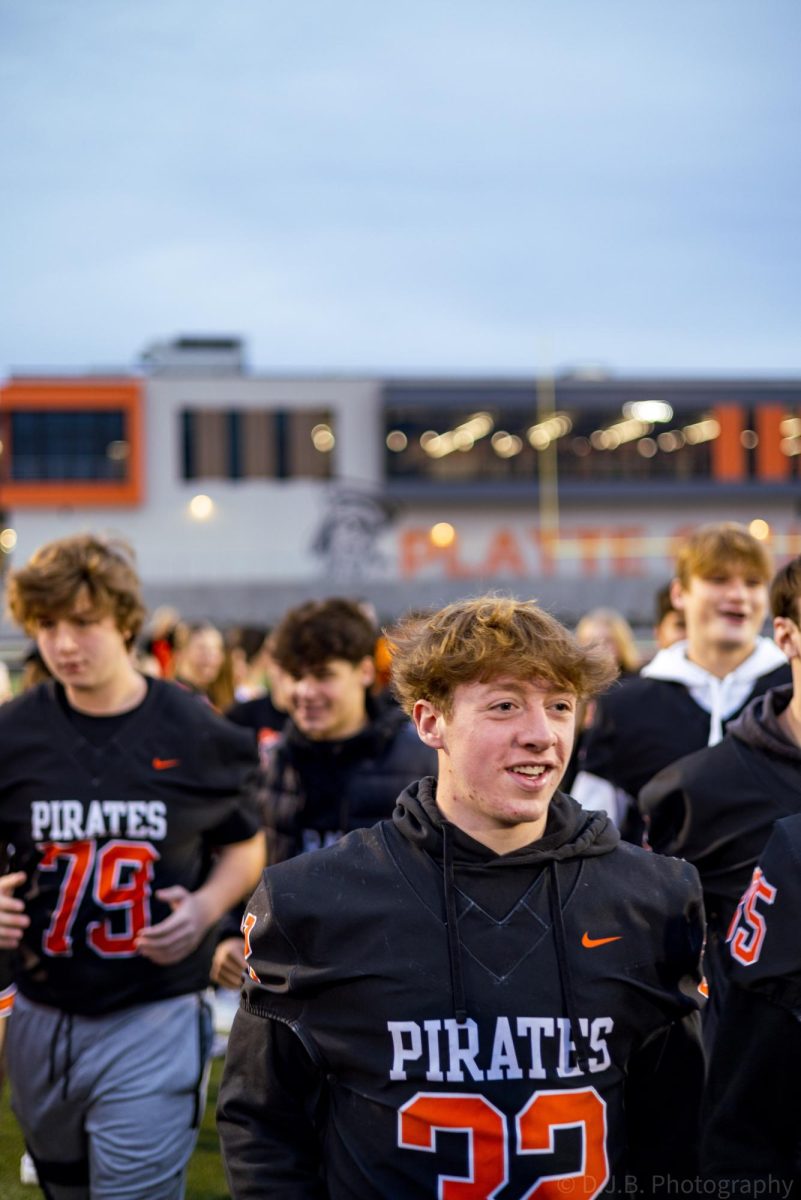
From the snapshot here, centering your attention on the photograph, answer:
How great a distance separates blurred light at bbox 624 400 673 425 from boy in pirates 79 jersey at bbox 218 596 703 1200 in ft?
147

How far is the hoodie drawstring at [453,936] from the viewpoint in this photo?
7.02 feet

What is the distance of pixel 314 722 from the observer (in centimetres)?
455

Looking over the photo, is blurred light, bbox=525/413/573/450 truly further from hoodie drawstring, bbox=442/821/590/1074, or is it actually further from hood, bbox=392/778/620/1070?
hoodie drawstring, bbox=442/821/590/1074

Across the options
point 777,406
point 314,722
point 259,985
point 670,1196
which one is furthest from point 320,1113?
point 777,406

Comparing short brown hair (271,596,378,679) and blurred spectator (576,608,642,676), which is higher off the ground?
short brown hair (271,596,378,679)

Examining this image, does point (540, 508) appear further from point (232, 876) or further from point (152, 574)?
point (232, 876)

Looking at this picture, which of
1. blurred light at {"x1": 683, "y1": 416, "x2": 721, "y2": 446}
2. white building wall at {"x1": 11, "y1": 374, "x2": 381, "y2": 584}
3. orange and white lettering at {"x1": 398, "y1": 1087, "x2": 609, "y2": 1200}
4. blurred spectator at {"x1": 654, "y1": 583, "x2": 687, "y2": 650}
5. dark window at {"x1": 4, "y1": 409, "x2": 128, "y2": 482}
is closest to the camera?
orange and white lettering at {"x1": 398, "y1": 1087, "x2": 609, "y2": 1200}

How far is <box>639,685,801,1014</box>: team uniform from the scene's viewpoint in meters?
3.13

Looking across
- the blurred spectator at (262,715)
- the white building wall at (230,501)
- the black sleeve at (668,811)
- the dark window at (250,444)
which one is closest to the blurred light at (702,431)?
the white building wall at (230,501)

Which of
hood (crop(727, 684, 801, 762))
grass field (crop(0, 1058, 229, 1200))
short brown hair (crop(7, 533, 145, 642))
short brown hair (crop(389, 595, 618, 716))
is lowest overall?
grass field (crop(0, 1058, 229, 1200))

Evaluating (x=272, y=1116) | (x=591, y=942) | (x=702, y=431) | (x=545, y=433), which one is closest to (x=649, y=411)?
(x=702, y=431)

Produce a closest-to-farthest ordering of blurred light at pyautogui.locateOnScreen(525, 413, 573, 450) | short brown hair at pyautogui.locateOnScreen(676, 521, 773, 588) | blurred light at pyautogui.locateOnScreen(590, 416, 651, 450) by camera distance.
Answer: short brown hair at pyautogui.locateOnScreen(676, 521, 773, 588)
blurred light at pyautogui.locateOnScreen(525, 413, 573, 450)
blurred light at pyautogui.locateOnScreen(590, 416, 651, 450)

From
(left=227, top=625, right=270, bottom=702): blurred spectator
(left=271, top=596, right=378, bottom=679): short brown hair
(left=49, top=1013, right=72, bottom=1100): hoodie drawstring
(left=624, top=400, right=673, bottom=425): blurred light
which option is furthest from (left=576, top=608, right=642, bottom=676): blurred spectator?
(left=624, top=400, right=673, bottom=425): blurred light

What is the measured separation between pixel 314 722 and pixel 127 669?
33.9 inches
